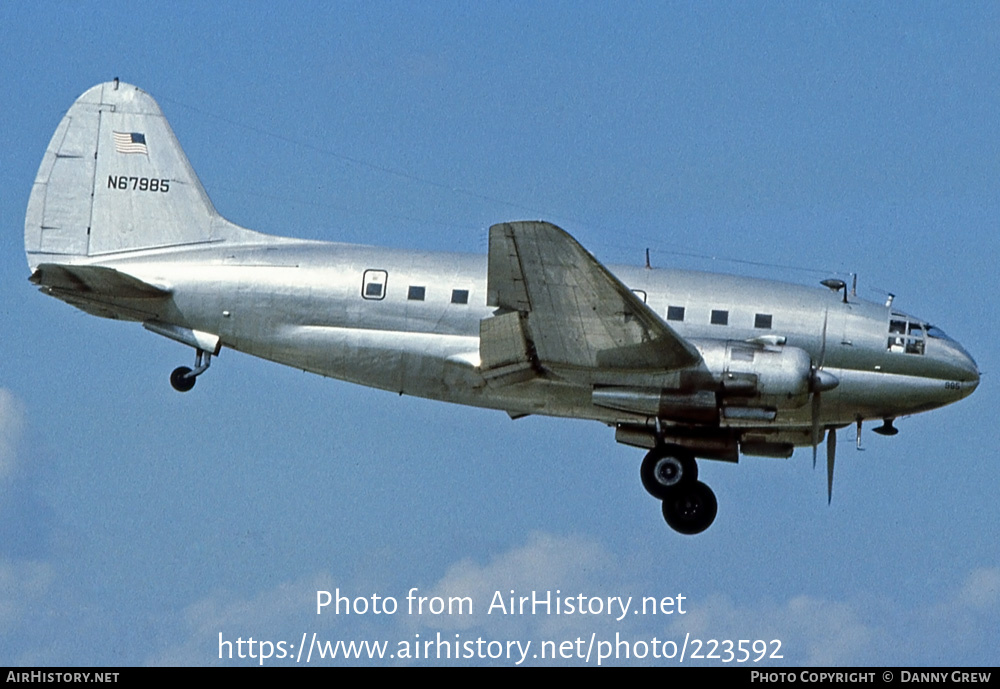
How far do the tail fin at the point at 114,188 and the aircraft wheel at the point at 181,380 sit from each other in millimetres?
2542

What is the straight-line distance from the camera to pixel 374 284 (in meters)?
27.9

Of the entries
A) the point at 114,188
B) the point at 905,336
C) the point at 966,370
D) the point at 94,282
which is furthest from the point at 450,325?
the point at 966,370

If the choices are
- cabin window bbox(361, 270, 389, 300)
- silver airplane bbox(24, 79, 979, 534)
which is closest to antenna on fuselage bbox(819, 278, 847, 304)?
silver airplane bbox(24, 79, 979, 534)

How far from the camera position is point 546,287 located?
25.4 m

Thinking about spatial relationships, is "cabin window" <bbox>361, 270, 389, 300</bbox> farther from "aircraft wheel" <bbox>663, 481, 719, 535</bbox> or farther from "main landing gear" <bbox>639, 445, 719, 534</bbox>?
"aircraft wheel" <bbox>663, 481, 719, 535</bbox>

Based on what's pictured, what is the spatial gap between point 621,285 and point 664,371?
2.14m

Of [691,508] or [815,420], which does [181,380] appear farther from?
[815,420]

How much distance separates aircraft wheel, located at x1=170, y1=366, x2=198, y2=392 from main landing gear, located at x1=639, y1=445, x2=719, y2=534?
325 inches

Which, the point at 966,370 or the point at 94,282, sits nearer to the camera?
the point at 966,370

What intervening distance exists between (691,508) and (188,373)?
911 centimetres

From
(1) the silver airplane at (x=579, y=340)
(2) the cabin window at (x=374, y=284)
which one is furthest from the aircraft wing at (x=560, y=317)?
(2) the cabin window at (x=374, y=284)
